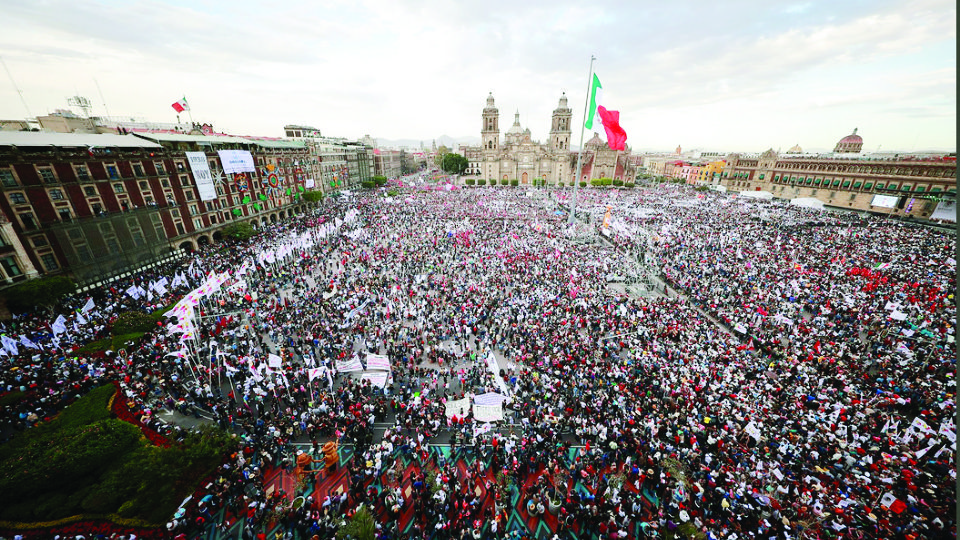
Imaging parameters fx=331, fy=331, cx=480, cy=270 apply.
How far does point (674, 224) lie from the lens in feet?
141

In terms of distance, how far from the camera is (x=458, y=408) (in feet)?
43.9

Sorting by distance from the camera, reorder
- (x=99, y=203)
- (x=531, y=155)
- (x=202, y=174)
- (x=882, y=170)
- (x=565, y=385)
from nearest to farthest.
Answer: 1. (x=565, y=385)
2. (x=99, y=203)
3. (x=202, y=174)
4. (x=882, y=170)
5. (x=531, y=155)

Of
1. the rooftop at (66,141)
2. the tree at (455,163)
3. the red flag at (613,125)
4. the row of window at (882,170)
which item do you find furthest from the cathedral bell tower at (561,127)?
the rooftop at (66,141)

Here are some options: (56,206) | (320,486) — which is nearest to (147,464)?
(320,486)

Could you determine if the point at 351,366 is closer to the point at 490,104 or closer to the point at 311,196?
the point at 311,196

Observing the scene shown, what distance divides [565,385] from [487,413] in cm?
425

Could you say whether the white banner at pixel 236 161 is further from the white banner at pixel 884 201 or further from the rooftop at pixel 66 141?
the white banner at pixel 884 201

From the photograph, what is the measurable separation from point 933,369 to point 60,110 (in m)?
73.3

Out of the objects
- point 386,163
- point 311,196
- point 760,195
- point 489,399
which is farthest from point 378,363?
point 386,163

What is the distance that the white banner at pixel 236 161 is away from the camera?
36969mm

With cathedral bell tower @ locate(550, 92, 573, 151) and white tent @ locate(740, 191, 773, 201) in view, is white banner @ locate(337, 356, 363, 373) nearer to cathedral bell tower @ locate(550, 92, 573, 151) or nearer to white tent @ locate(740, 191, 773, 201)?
white tent @ locate(740, 191, 773, 201)

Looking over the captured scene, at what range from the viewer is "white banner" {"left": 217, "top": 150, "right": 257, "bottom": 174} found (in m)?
37.0

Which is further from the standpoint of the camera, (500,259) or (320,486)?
(500,259)

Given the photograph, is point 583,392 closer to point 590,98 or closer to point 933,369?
point 933,369
